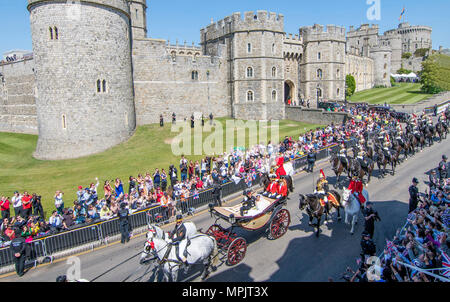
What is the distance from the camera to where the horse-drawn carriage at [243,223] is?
9656 mm

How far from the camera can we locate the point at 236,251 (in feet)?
31.7

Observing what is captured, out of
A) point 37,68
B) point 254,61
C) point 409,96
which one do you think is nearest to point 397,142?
point 254,61

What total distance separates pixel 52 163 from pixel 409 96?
56.7 metres

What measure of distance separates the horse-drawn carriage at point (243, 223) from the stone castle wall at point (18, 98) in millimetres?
39205

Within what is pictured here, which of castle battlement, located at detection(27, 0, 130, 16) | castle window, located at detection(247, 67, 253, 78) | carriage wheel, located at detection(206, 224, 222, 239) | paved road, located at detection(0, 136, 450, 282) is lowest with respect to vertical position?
paved road, located at detection(0, 136, 450, 282)

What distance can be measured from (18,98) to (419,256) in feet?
166

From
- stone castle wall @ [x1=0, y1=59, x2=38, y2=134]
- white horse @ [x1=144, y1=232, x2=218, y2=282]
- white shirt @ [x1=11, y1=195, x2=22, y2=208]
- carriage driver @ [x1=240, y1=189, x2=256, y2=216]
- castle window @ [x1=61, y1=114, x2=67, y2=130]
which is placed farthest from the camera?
stone castle wall @ [x1=0, y1=59, x2=38, y2=134]

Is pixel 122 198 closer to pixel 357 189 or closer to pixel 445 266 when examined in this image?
pixel 357 189

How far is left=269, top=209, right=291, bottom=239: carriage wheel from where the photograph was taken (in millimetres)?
11203

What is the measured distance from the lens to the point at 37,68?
25.2m

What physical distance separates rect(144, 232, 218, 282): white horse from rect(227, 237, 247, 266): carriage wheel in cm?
65

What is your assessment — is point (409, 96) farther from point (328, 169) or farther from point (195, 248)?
point (195, 248)

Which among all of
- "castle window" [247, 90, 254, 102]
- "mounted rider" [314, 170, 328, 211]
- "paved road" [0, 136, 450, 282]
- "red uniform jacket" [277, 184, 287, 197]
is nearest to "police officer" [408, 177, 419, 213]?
"paved road" [0, 136, 450, 282]

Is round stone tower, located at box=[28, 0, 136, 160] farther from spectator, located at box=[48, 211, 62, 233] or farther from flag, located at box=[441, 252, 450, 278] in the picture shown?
flag, located at box=[441, 252, 450, 278]
